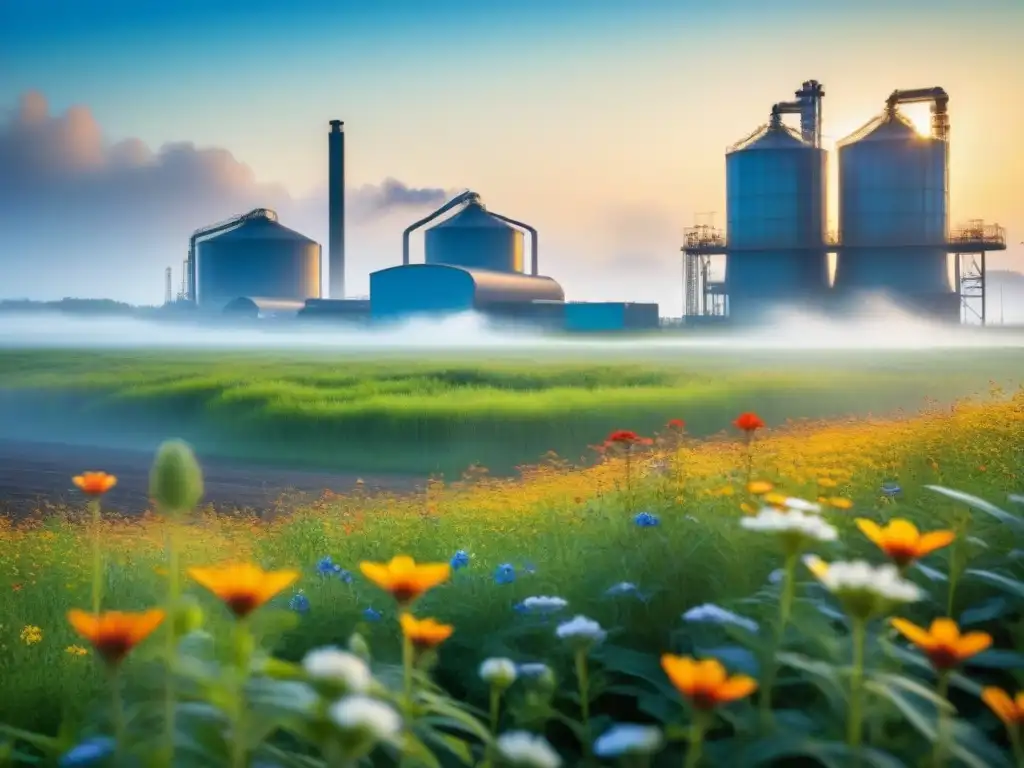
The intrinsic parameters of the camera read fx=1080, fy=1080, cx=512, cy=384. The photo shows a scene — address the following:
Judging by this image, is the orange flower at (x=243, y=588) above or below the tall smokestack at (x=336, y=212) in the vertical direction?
below

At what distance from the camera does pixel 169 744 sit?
1544mm

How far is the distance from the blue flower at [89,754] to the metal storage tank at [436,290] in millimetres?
28630

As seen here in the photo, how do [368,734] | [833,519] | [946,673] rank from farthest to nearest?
[833,519], [946,673], [368,734]

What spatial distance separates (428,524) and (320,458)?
7.90 metres

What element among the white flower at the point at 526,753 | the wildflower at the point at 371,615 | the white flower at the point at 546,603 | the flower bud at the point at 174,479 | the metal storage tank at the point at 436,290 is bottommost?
the wildflower at the point at 371,615

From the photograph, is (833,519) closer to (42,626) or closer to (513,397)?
(42,626)

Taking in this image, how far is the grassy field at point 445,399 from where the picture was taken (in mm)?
13648

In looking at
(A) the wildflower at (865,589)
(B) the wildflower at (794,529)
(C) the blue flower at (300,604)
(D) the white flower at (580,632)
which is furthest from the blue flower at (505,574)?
(A) the wildflower at (865,589)

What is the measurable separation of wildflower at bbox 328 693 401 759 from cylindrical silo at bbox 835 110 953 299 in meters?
27.2

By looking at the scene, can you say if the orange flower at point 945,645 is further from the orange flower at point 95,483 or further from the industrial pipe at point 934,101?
the industrial pipe at point 934,101

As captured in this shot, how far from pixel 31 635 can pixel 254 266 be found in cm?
3192

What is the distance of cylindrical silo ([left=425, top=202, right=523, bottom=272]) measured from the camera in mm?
35125

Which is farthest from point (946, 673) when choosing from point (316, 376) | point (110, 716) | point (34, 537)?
point (316, 376)

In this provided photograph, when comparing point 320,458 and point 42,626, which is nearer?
point 42,626
